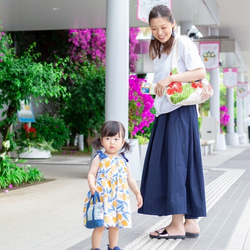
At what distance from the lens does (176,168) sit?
14.6 feet

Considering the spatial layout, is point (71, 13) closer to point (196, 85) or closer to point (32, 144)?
point (32, 144)

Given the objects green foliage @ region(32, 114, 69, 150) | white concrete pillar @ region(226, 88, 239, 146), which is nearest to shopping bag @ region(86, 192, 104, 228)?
green foliage @ region(32, 114, 69, 150)

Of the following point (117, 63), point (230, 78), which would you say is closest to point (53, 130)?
point (117, 63)

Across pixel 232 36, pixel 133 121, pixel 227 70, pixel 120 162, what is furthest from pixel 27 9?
pixel 227 70

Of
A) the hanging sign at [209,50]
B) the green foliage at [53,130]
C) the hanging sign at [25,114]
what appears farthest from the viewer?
the hanging sign at [209,50]

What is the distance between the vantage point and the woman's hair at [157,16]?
4.34 metres

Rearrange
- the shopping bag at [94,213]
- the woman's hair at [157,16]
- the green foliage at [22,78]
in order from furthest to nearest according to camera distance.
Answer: the green foliage at [22,78] < the woman's hair at [157,16] < the shopping bag at [94,213]

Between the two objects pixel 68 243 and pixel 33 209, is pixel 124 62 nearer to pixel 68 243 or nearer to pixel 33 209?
pixel 33 209

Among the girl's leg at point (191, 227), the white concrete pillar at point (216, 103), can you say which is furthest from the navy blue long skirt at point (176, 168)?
the white concrete pillar at point (216, 103)

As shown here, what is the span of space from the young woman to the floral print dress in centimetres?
77

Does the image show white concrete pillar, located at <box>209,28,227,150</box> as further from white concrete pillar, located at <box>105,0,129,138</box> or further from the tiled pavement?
the tiled pavement

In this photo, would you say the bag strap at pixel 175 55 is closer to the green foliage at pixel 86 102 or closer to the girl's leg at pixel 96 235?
the girl's leg at pixel 96 235

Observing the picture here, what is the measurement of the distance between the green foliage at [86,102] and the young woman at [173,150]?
11.1 meters

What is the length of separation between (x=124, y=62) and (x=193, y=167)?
4.28 metres
